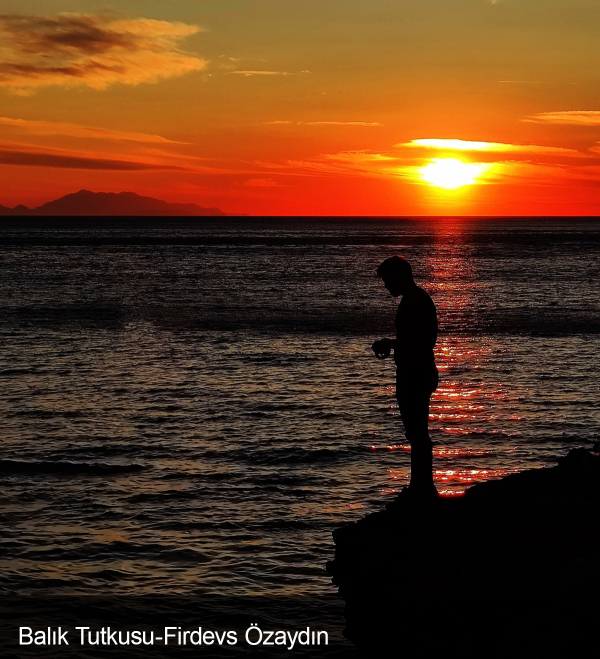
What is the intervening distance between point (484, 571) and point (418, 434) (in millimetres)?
1662

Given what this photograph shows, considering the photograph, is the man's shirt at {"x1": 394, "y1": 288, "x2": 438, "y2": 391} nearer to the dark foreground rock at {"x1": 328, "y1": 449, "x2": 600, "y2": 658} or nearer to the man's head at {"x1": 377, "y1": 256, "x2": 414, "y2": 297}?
the man's head at {"x1": 377, "y1": 256, "x2": 414, "y2": 297}

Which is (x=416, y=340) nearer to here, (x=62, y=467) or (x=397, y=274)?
(x=397, y=274)

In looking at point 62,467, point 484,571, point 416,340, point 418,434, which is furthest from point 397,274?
point 62,467

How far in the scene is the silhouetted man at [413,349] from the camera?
8.24 metres

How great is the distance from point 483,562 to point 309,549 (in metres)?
3.84

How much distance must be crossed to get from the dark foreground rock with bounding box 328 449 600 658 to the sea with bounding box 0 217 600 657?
1.06 meters

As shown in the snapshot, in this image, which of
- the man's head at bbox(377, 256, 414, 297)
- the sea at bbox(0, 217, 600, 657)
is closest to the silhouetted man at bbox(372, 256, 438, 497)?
the man's head at bbox(377, 256, 414, 297)

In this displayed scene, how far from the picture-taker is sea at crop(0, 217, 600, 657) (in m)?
10.2

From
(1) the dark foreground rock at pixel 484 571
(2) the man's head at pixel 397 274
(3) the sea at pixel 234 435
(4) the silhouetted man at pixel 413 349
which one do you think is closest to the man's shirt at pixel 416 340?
(4) the silhouetted man at pixel 413 349

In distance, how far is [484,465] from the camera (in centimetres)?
1425

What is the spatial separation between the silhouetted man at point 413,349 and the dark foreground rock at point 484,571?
30.3 inches

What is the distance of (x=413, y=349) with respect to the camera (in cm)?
833

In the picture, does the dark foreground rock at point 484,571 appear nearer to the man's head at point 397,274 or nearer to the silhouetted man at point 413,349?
the silhouetted man at point 413,349

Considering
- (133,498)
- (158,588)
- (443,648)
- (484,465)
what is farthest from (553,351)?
(443,648)
